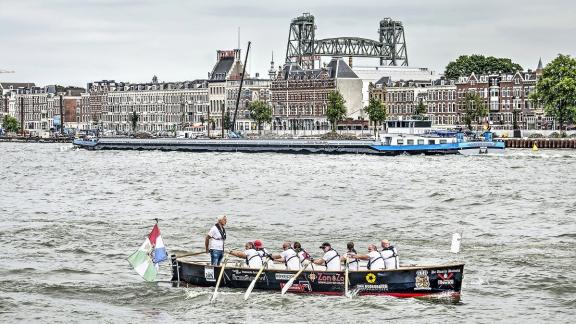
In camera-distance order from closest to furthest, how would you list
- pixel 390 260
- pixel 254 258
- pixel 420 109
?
pixel 390 260 → pixel 254 258 → pixel 420 109

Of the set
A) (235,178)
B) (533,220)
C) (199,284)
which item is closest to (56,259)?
(199,284)

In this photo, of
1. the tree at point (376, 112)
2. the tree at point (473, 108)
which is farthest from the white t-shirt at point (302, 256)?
the tree at point (376, 112)

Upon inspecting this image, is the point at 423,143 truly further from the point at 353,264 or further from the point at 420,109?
the point at 353,264

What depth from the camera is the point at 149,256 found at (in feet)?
136

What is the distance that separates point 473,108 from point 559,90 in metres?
22.3

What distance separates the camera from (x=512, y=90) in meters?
186

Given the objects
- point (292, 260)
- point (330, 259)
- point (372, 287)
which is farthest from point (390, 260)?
point (292, 260)

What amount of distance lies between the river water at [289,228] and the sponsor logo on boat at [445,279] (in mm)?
771

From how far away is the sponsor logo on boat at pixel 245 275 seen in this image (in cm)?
4012

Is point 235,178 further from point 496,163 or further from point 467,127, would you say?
point 467,127

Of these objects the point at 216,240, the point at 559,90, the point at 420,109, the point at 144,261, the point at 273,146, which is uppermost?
the point at 559,90

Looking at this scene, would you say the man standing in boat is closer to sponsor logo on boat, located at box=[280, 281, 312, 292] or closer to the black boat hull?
the black boat hull

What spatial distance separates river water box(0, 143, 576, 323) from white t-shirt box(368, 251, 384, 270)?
1062mm

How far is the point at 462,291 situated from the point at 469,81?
156m
